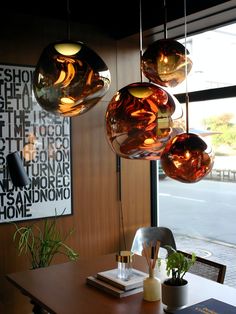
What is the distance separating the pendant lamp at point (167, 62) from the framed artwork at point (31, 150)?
85.7 inches

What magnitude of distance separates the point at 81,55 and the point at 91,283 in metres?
1.42

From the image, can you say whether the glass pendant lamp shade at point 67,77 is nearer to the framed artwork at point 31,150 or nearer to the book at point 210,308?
the book at point 210,308

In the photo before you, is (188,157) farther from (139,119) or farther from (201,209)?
(201,209)

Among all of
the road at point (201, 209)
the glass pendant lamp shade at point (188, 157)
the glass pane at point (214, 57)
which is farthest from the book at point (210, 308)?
the glass pane at point (214, 57)

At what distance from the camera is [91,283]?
2.49 meters

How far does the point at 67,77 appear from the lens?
1593mm

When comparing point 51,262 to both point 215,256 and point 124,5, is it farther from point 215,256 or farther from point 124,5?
point 124,5

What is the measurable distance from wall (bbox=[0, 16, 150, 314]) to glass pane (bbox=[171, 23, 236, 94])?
81cm

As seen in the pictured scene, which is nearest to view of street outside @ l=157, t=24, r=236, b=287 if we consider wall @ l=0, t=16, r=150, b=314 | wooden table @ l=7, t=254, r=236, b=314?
wall @ l=0, t=16, r=150, b=314

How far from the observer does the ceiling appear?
12.3 ft

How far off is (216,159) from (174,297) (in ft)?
7.12

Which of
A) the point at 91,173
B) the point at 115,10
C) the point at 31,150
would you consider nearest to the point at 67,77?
the point at 31,150

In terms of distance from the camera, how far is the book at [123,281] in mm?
2363

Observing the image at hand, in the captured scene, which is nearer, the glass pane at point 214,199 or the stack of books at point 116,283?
the stack of books at point 116,283
